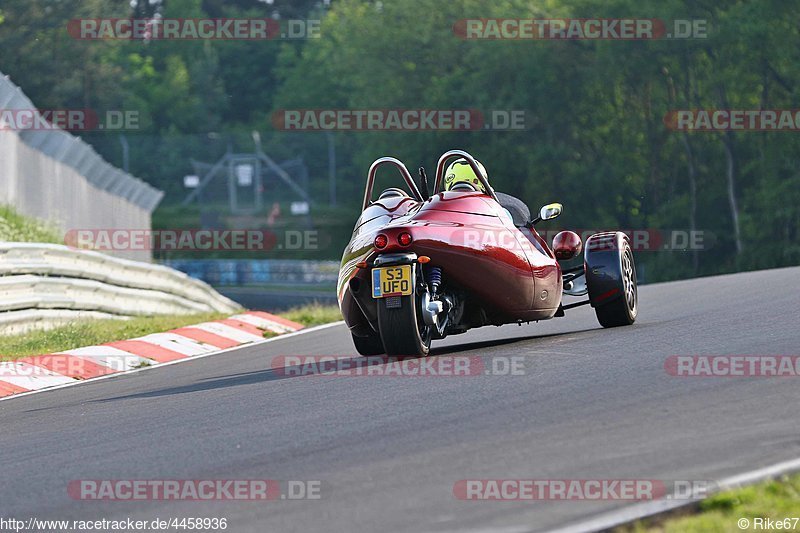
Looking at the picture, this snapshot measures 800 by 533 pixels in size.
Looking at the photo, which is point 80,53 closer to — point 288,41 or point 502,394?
point 288,41

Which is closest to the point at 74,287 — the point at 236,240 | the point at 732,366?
the point at 732,366

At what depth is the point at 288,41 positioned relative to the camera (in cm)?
10050

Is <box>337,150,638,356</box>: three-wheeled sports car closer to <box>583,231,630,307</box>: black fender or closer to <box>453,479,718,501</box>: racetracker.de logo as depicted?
<box>583,231,630,307</box>: black fender

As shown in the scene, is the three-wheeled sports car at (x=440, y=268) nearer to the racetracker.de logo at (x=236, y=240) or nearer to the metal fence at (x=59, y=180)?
the metal fence at (x=59, y=180)

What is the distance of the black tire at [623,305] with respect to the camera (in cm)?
1147

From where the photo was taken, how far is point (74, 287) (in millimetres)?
15891

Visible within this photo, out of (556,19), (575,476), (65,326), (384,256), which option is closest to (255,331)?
(65,326)

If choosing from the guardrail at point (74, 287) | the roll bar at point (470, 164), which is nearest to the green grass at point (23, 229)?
the guardrail at point (74, 287)

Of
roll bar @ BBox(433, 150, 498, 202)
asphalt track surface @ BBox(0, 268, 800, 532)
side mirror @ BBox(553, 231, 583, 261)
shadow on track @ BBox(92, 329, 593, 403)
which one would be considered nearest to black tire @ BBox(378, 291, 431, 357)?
shadow on track @ BBox(92, 329, 593, 403)

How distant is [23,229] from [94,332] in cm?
462

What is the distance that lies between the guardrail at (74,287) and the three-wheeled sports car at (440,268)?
4.98 metres

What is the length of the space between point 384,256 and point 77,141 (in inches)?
503

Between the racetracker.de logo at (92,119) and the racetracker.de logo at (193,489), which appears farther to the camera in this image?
the racetracker.de logo at (92,119)

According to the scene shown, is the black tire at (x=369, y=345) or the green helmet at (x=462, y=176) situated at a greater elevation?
the green helmet at (x=462, y=176)
